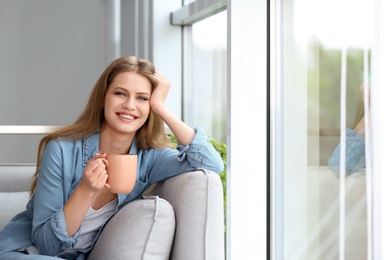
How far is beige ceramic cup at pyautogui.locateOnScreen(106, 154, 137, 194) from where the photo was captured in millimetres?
2115

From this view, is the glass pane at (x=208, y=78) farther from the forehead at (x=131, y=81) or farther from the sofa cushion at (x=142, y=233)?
the sofa cushion at (x=142, y=233)

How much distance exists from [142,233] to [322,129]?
63 centimetres

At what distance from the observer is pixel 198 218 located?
7.33ft

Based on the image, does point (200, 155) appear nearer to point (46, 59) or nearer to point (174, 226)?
point (174, 226)

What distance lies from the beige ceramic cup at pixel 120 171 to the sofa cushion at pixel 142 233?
0.11m

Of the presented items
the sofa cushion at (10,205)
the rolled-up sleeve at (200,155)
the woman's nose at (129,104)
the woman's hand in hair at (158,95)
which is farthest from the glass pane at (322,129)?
the sofa cushion at (10,205)

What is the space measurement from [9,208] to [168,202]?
44.2 inches

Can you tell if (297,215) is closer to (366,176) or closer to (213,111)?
(366,176)

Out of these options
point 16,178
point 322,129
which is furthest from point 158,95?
point 16,178

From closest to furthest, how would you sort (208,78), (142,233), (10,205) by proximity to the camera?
1. (142,233)
2. (10,205)
3. (208,78)

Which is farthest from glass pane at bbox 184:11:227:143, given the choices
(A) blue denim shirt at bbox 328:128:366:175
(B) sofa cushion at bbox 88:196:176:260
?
(A) blue denim shirt at bbox 328:128:366:175

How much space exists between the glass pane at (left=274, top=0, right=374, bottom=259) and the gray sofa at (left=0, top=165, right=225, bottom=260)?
0.31m

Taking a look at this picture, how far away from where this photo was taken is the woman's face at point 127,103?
2.36 metres

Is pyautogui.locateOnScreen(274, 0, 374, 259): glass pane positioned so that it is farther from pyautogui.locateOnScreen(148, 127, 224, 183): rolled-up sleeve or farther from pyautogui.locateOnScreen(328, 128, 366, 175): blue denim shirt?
pyautogui.locateOnScreen(148, 127, 224, 183): rolled-up sleeve
